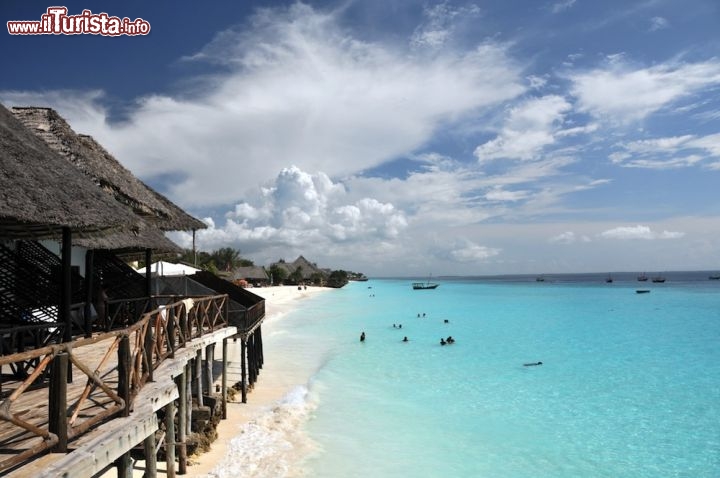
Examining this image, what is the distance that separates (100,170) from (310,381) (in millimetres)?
11117

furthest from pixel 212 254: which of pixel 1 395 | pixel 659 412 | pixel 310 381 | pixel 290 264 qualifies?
pixel 1 395

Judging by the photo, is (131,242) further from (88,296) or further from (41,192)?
(41,192)

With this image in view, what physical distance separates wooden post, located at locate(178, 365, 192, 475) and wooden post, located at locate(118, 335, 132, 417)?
475 cm

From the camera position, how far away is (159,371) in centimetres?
684

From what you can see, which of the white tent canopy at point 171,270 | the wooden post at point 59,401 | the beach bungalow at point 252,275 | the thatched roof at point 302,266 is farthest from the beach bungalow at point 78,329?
the thatched roof at point 302,266

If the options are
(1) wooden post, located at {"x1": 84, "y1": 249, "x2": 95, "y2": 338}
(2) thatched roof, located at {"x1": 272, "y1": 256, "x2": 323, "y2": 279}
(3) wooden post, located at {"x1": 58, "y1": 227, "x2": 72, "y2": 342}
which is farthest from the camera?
(2) thatched roof, located at {"x1": 272, "y1": 256, "x2": 323, "y2": 279}

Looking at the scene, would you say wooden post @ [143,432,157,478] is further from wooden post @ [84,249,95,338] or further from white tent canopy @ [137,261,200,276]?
white tent canopy @ [137,261,200,276]

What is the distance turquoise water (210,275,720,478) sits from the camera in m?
11.4

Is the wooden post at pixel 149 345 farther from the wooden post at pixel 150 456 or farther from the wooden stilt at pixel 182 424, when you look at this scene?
the wooden stilt at pixel 182 424

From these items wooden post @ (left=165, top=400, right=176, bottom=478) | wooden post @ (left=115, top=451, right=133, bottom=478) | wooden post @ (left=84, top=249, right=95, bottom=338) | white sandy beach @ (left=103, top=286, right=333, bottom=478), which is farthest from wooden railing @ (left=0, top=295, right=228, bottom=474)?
white sandy beach @ (left=103, top=286, right=333, bottom=478)

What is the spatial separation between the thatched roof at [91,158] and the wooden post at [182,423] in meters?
3.42

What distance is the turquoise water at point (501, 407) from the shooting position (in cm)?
1140

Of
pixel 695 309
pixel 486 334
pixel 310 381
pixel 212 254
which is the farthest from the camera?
pixel 212 254

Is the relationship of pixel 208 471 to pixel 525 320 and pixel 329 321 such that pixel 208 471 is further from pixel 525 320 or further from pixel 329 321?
pixel 525 320
